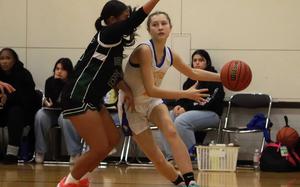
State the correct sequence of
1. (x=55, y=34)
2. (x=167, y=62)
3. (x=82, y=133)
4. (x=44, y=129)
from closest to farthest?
(x=82, y=133) < (x=167, y=62) < (x=44, y=129) < (x=55, y=34)

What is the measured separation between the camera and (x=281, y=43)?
8578 mm

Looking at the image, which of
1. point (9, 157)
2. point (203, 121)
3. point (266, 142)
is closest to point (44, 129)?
point (9, 157)

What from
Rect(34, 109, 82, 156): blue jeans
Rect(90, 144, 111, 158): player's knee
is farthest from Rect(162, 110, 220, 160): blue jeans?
Rect(90, 144, 111, 158): player's knee

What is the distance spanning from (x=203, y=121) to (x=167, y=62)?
3.00 m

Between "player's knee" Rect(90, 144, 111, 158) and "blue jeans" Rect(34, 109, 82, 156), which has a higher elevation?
"player's knee" Rect(90, 144, 111, 158)

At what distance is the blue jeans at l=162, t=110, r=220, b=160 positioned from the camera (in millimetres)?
7828

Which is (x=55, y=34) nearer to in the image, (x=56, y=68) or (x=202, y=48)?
(x=56, y=68)

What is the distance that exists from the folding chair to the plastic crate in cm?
49

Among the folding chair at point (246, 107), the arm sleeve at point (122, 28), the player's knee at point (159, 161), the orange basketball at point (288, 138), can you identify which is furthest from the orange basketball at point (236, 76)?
the folding chair at point (246, 107)

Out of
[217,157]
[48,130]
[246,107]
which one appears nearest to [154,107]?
[217,157]

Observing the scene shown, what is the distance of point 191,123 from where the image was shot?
7859 millimetres

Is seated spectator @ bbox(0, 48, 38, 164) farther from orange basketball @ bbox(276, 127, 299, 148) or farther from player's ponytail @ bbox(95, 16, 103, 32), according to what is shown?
player's ponytail @ bbox(95, 16, 103, 32)

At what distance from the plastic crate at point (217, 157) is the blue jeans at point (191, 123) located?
30 cm

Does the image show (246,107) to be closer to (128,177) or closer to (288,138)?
(288,138)
